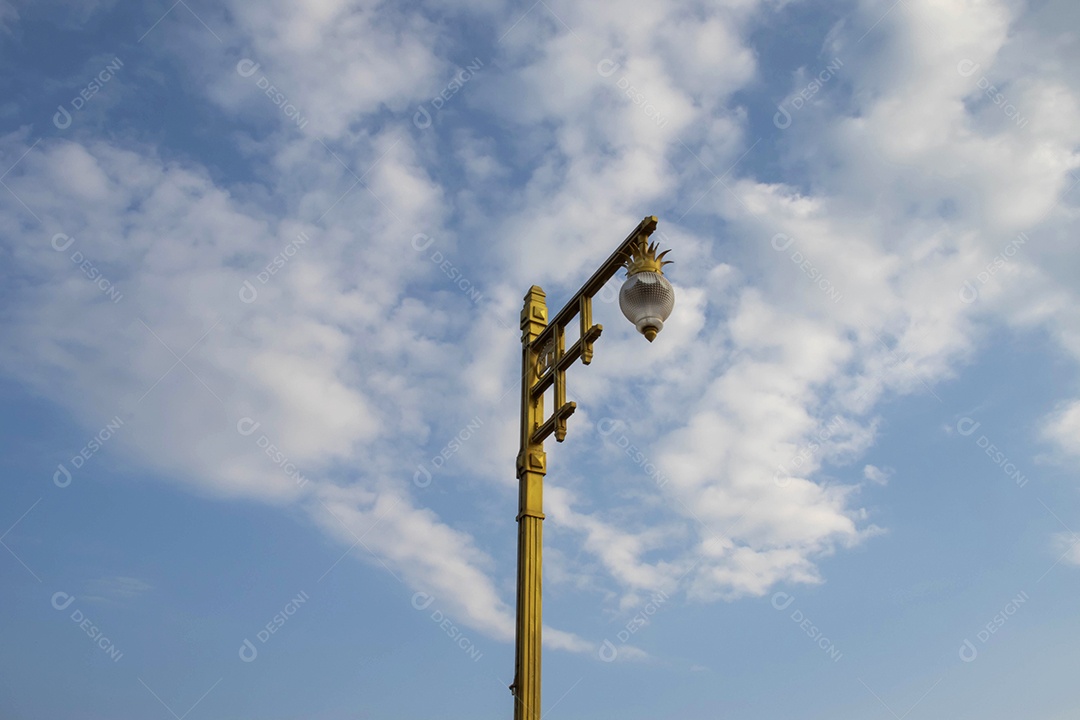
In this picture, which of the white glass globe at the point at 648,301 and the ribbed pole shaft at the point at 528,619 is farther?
the white glass globe at the point at 648,301

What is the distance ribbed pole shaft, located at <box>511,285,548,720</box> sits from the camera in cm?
608

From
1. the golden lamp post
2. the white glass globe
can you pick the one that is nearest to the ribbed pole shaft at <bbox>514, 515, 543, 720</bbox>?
the golden lamp post

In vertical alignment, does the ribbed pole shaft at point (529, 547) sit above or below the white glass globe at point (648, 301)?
below

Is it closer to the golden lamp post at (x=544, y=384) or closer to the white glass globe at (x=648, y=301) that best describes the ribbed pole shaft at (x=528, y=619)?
the golden lamp post at (x=544, y=384)

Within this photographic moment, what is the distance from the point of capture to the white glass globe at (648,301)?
6.68m

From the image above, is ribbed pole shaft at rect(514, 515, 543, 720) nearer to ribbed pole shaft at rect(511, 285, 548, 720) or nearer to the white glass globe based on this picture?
ribbed pole shaft at rect(511, 285, 548, 720)

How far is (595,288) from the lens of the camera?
7.13m

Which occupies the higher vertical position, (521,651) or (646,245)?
(646,245)

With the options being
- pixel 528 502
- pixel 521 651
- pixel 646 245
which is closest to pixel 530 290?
pixel 646 245

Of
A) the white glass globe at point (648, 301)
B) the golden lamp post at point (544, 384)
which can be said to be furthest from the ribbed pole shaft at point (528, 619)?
the white glass globe at point (648, 301)

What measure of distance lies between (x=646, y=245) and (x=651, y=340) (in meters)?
0.71

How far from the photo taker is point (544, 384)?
7168 millimetres

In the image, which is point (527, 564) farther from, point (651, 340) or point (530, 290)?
point (530, 290)

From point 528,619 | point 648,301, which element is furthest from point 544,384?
point 528,619
